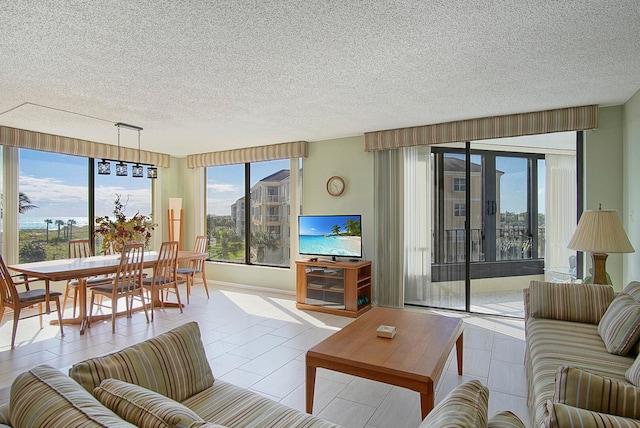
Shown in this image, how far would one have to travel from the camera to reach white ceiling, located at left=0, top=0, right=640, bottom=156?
2.09 metres

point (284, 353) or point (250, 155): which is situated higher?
point (250, 155)

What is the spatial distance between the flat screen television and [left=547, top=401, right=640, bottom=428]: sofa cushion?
3915 mm

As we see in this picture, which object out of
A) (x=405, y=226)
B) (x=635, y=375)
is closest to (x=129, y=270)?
(x=405, y=226)

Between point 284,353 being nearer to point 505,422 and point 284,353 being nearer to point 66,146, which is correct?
point 505,422

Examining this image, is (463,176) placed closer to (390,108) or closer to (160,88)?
(390,108)

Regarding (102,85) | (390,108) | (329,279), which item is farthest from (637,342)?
(102,85)

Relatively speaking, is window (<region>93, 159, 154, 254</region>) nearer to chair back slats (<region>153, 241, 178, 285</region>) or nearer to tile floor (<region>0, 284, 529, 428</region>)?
chair back slats (<region>153, 241, 178, 285</region>)

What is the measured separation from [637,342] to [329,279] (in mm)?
3282

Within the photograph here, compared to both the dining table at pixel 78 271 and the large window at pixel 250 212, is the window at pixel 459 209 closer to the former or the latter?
the large window at pixel 250 212

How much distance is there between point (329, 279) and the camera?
4.93 meters

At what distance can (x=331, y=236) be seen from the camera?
16.9 feet

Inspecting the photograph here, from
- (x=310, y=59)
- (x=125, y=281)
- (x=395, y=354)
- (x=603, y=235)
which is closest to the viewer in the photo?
(x=395, y=354)

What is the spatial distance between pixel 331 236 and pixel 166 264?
230 centimetres

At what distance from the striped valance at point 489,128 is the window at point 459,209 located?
0.91 meters
